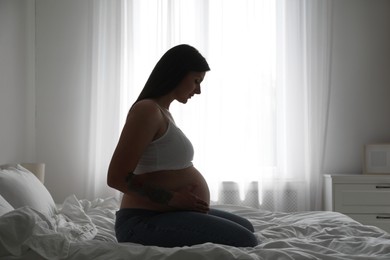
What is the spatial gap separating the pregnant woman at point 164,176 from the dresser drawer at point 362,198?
202 cm

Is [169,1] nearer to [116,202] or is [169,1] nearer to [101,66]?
[101,66]

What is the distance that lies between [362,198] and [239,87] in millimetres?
1225

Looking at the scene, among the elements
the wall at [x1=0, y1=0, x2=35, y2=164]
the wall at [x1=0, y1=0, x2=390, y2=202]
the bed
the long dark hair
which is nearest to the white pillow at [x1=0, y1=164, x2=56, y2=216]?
the bed

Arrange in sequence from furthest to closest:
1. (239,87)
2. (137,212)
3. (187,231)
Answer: (239,87) < (137,212) < (187,231)

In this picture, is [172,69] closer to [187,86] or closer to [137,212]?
[187,86]

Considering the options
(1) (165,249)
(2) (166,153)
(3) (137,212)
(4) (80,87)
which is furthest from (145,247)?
(4) (80,87)

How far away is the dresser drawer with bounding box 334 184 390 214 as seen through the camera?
3.47 m

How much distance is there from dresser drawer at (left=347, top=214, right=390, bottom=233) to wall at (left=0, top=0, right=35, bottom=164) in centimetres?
244

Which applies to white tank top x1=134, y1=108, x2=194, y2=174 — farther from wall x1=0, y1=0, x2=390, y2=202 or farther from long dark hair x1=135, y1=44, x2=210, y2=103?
wall x1=0, y1=0, x2=390, y2=202

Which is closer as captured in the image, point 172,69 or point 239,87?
point 172,69

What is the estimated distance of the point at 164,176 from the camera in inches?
62.5

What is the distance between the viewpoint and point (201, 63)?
1688 mm

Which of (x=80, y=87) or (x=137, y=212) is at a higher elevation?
(x=80, y=87)

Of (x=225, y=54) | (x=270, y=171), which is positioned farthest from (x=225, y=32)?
(x=270, y=171)
